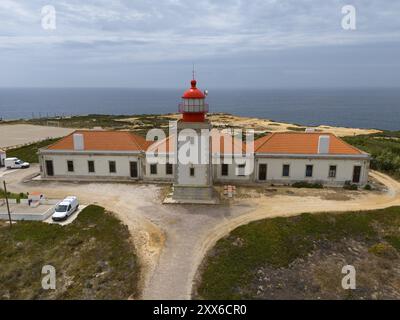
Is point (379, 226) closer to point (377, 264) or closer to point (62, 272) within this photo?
point (377, 264)

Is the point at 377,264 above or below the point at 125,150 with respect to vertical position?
below

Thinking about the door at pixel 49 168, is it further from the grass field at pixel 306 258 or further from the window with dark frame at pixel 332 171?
the window with dark frame at pixel 332 171

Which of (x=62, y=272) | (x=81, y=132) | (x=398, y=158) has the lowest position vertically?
(x=62, y=272)

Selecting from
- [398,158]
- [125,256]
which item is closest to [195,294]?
[125,256]

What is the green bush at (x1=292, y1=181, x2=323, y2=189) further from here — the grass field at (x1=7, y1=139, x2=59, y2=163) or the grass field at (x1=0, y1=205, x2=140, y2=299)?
the grass field at (x1=7, y1=139, x2=59, y2=163)

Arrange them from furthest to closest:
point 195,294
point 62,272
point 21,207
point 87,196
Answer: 1. point 87,196
2. point 21,207
3. point 62,272
4. point 195,294

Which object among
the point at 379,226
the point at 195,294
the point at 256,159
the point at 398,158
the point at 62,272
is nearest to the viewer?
the point at 195,294

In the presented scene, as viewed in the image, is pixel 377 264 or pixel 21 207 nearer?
pixel 377 264

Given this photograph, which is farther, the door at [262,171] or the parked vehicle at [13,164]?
the parked vehicle at [13,164]

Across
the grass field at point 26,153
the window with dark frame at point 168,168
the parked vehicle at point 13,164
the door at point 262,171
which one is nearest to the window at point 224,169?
the door at point 262,171
